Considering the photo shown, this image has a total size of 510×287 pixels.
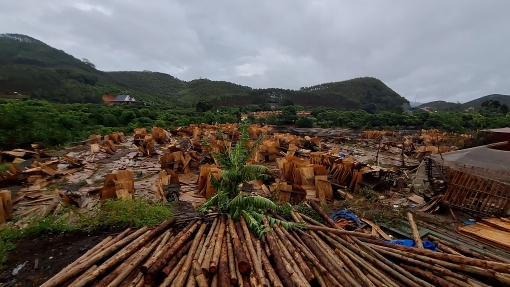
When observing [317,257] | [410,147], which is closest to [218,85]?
[410,147]

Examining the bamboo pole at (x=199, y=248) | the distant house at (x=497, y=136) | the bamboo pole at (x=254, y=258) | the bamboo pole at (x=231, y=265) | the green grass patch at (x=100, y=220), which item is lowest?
the green grass patch at (x=100, y=220)

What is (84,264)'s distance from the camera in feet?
12.7

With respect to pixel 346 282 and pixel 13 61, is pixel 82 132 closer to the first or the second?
pixel 346 282

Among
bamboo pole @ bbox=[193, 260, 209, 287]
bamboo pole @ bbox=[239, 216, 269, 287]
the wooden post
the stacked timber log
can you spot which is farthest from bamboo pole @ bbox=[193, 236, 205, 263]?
the wooden post

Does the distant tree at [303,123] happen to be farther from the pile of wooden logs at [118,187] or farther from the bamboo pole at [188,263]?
the bamboo pole at [188,263]

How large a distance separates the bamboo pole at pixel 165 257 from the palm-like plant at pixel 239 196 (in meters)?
1.00

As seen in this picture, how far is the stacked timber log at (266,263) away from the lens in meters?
3.68

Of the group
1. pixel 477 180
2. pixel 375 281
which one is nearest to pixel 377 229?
pixel 375 281

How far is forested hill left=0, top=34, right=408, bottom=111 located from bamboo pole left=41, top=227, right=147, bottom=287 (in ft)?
137

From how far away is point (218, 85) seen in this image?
252ft

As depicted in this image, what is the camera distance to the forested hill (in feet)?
135

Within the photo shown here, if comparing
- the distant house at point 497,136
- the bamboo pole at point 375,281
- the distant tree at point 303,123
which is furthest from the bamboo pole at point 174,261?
the distant tree at point 303,123

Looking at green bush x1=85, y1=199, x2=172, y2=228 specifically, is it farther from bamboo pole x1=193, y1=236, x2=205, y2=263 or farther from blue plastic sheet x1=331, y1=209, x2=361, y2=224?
blue plastic sheet x1=331, y1=209, x2=361, y2=224

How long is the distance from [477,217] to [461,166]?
153 cm
